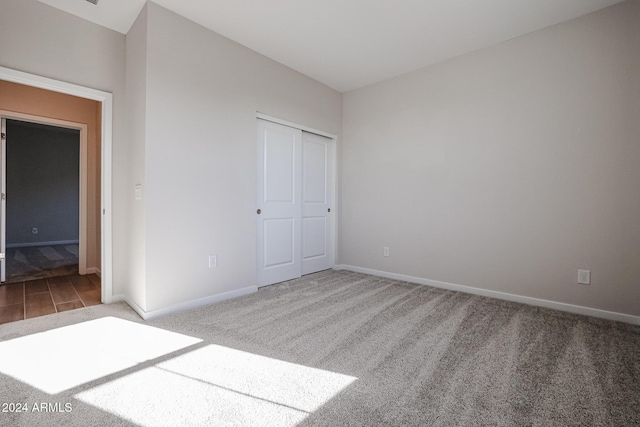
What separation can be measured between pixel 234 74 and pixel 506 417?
3.50 meters

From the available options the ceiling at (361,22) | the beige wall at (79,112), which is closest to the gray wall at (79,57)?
the ceiling at (361,22)

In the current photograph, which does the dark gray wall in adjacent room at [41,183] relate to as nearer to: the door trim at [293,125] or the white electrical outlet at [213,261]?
the door trim at [293,125]

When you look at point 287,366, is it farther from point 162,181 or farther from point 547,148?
point 547,148

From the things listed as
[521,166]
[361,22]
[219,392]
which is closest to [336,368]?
[219,392]

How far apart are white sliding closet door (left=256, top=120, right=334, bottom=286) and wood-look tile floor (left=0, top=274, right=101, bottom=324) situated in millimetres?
1856

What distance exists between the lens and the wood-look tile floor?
2.65 meters

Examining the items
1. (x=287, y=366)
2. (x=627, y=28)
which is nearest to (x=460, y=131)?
(x=627, y=28)

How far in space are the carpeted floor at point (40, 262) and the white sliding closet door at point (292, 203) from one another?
2.90 meters

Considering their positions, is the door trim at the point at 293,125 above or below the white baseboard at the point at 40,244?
above

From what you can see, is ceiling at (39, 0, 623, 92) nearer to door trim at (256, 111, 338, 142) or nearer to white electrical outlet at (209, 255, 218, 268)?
door trim at (256, 111, 338, 142)

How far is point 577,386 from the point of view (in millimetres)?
1613

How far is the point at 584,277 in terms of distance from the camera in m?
2.71

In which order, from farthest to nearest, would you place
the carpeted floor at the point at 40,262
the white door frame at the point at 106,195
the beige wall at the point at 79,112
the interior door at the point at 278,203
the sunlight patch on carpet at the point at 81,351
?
the carpeted floor at the point at 40,262 → the interior door at the point at 278,203 → the beige wall at the point at 79,112 → the white door frame at the point at 106,195 → the sunlight patch on carpet at the point at 81,351

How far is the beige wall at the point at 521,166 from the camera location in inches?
101
